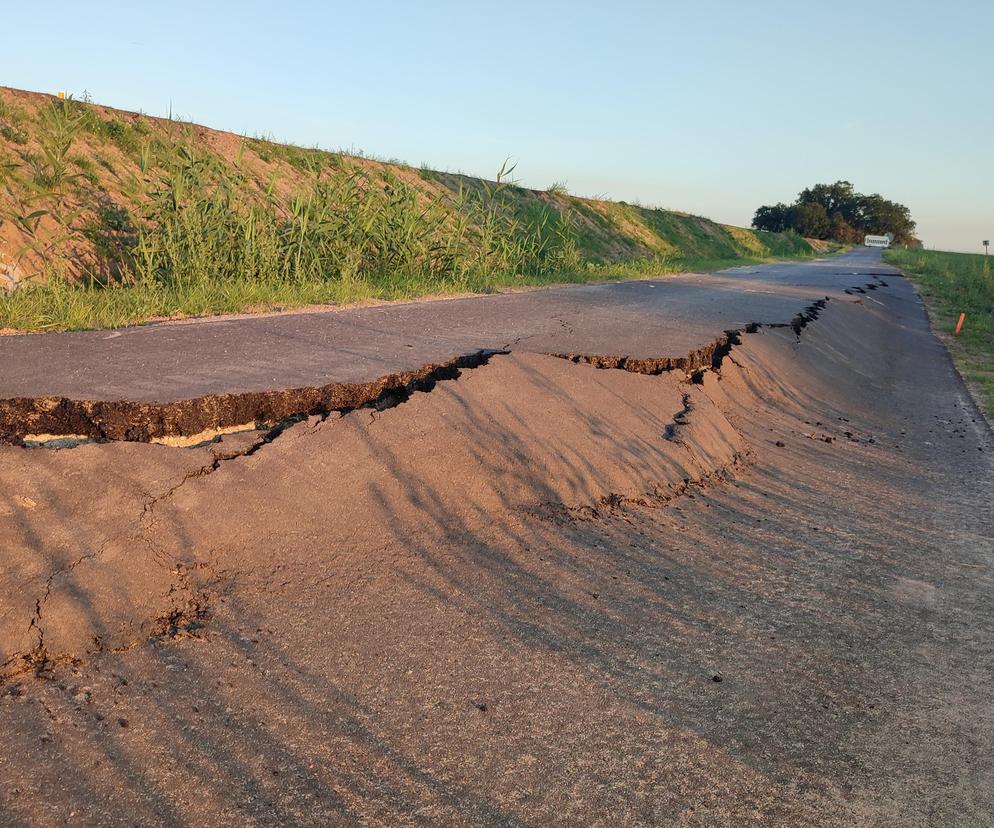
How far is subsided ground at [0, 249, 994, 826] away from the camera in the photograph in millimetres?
2625

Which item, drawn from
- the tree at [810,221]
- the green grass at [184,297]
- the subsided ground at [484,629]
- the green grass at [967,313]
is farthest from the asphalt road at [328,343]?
the tree at [810,221]

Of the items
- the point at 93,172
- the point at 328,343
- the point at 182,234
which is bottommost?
the point at 328,343

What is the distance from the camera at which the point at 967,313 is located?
21500 mm

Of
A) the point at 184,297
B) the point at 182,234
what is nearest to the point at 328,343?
the point at 184,297

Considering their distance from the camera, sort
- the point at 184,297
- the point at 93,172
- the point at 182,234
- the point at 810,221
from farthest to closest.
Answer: the point at 810,221, the point at 93,172, the point at 182,234, the point at 184,297

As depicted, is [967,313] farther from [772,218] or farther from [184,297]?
[772,218]

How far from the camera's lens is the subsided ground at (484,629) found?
262 cm

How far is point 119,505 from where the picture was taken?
390cm

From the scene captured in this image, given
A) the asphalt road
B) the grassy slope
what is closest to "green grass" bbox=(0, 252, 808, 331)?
the grassy slope

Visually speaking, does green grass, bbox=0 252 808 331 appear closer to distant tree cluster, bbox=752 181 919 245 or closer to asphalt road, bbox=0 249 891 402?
asphalt road, bbox=0 249 891 402

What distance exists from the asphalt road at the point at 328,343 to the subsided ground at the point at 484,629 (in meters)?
0.86

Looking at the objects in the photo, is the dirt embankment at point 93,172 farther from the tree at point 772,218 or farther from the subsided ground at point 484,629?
the tree at point 772,218

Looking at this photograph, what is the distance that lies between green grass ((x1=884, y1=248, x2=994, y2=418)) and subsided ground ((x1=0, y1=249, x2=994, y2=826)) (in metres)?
5.53

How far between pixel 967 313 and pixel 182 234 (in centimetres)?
1744
